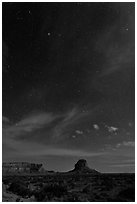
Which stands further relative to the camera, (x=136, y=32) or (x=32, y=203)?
(x=136, y=32)

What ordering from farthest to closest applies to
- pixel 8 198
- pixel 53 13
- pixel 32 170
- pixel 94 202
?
pixel 32 170 → pixel 53 13 → pixel 8 198 → pixel 94 202

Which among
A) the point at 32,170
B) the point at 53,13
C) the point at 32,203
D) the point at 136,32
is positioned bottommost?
the point at 32,170

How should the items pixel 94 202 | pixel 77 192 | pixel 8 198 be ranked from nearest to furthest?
pixel 94 202, pixel 8 198, pixel 77 192

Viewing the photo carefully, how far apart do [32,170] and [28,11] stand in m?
40.3

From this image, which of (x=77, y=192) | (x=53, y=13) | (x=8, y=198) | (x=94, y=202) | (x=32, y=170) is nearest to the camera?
(x=94, y=202)

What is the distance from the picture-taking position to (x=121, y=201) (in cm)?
1145

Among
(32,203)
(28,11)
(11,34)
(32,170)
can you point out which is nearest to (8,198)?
(32,203)

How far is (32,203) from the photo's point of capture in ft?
37.9

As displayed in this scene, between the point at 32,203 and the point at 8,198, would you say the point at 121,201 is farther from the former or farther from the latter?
the point at 8,198

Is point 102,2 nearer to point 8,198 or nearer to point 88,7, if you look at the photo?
point 88,7

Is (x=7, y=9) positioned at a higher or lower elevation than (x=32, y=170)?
higher

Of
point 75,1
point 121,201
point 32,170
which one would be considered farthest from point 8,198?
point 32,170

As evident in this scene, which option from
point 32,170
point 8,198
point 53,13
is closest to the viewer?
point 8,198

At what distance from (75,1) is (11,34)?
3845mm
